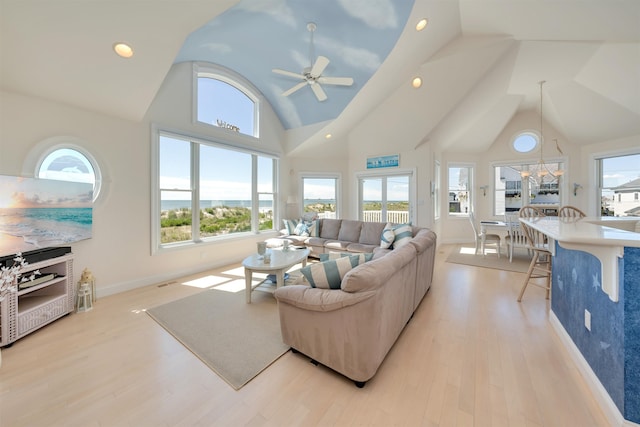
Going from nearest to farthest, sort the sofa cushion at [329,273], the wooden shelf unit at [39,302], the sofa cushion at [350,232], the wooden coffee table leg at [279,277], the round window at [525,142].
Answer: the sofa cushion at [329,273] < the wooden shelf unit at [39,302] < the wooden coffee table leg at [279,277] < the sofa cushion at [350,232] < the round window at [525,142]

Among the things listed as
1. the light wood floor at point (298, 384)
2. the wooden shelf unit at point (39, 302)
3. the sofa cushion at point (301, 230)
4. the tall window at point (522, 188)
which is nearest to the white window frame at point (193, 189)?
the sofa cushion at point (301, 230)

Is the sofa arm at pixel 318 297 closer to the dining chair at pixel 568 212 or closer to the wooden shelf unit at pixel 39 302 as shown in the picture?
the wooden shelf unit at pixel 39 302

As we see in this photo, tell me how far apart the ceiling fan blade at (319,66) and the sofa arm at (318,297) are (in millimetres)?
2644

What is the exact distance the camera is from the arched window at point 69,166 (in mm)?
2758

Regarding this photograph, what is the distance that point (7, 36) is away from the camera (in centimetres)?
213

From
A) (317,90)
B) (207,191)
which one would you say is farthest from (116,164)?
(317,90)

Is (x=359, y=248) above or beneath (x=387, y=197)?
beneath

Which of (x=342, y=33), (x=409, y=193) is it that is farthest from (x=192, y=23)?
(x=409, y=193)

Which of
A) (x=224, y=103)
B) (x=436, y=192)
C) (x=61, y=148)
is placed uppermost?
(x=224, y=103)

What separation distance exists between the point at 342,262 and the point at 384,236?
2.41 metres

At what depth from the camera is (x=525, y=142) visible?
6281mm

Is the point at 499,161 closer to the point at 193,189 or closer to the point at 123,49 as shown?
the point at 193,189

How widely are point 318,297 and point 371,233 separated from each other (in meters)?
3.17

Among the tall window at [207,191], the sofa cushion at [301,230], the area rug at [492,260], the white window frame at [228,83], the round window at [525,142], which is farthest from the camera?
the round window at [525,142]
